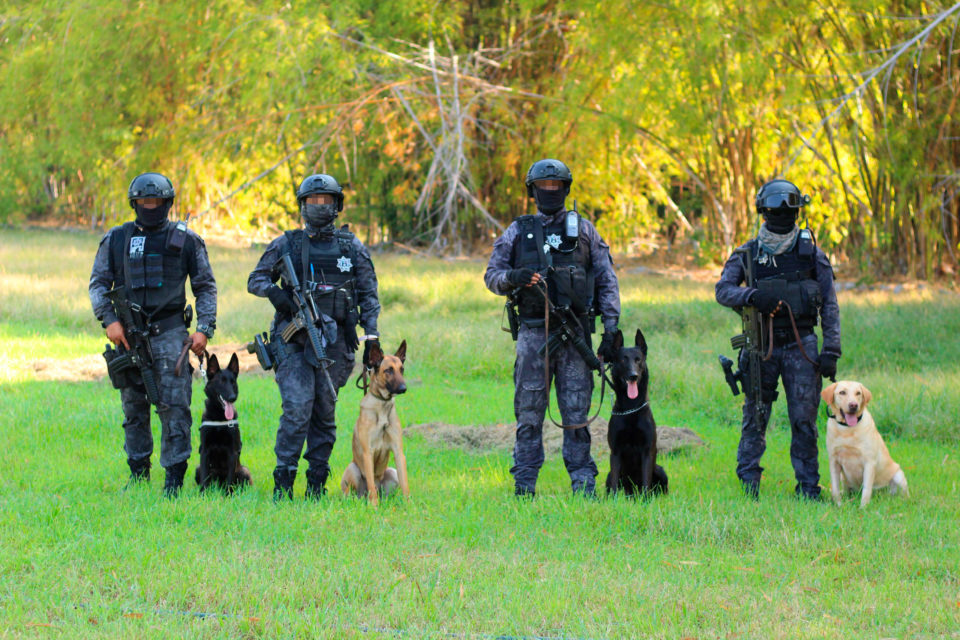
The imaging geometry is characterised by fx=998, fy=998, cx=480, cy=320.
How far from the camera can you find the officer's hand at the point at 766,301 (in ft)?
21.1

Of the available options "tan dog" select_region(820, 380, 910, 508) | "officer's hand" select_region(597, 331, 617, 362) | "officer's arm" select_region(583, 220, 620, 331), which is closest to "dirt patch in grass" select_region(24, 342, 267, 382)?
"officer's arm" select_region(583, 220, 620, 331)

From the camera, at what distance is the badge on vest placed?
6590mm

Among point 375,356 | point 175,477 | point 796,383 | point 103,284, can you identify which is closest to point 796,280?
point 796,383

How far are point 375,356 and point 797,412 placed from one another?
280 cm

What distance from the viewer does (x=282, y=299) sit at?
6461mm

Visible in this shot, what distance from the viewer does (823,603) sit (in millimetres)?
4578

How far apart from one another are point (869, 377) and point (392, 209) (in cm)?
1798

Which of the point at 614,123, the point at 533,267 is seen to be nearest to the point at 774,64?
the point at 614,123

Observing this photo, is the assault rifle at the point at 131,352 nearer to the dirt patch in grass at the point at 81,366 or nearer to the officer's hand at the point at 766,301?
the officer's hand at the point at 766,301

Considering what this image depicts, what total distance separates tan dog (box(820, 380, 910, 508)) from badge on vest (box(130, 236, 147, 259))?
4.55 meters

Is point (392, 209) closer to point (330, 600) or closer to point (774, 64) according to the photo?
point (774, 64)

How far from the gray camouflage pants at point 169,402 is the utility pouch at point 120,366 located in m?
0.14

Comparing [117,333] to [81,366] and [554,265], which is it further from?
[81,366]

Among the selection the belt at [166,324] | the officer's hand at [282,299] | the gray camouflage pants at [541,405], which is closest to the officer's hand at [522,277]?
the gray camouflage pants at [541,405]
